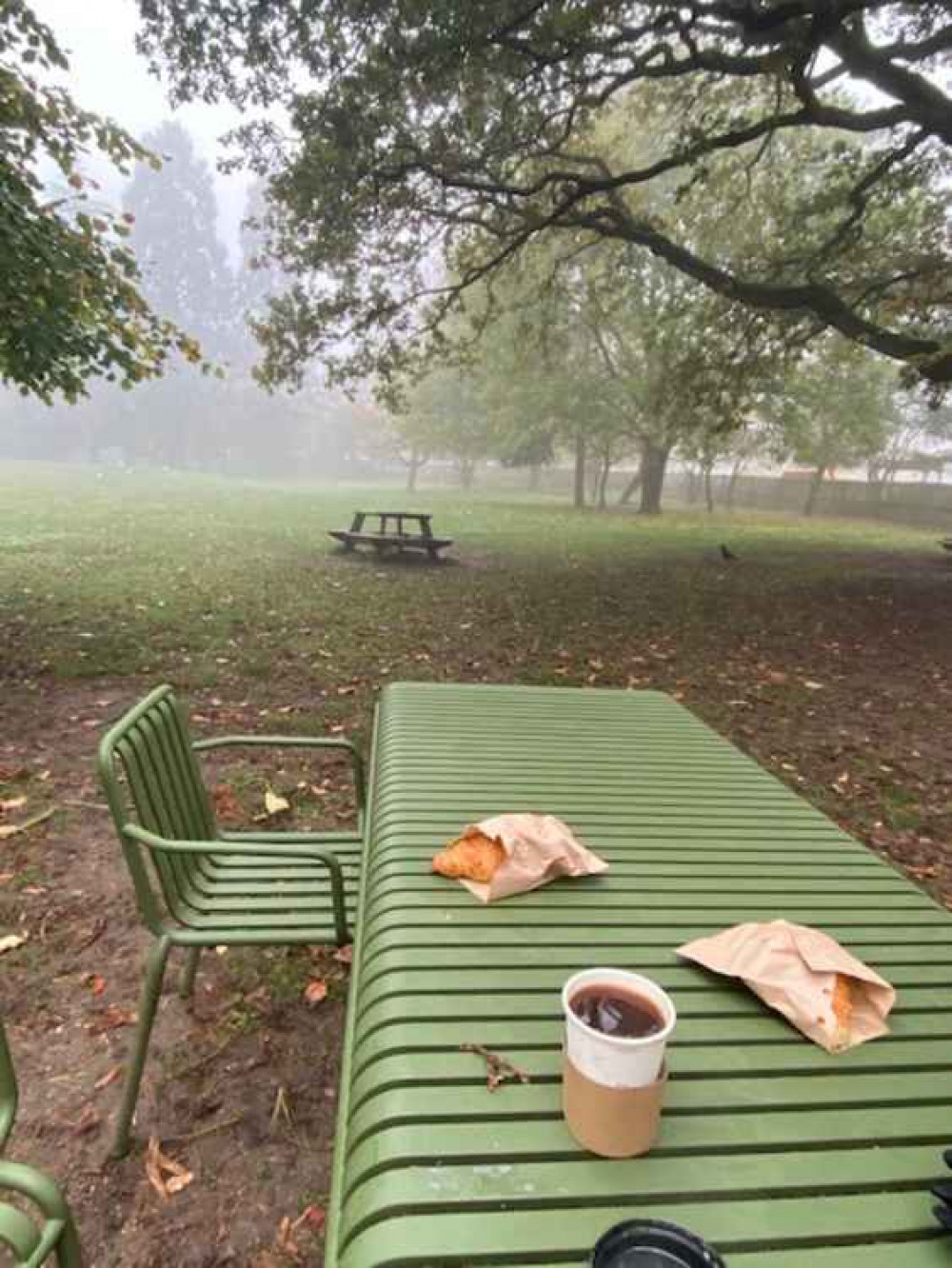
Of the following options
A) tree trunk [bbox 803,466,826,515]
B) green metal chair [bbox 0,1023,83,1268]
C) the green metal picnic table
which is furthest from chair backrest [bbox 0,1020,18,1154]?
tree trunk [bbox 803,466,826,515]

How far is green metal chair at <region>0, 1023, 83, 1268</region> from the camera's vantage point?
1045 millimetres

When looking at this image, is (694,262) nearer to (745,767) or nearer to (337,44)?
(337,44)

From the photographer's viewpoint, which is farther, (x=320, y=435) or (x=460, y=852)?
(x=320, y=435)

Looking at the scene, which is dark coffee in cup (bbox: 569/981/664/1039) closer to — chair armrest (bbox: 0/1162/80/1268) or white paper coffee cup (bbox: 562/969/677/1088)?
white paper coffee cup (bbox: 562/969/677/1088)

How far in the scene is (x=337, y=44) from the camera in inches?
304

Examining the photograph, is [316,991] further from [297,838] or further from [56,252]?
[56,252]

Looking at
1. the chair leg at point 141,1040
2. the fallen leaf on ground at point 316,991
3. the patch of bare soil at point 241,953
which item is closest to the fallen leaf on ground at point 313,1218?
the patch of bare soil at point 241,953

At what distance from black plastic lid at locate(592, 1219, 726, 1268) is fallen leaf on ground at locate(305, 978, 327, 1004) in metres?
1.89

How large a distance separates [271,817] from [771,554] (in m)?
13.3

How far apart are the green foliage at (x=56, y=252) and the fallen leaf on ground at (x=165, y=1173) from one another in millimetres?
5147

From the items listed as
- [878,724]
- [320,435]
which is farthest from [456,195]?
[320,435]

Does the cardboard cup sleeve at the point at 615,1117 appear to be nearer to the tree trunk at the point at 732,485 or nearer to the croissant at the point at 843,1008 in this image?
the croissant at the point at 843,1008

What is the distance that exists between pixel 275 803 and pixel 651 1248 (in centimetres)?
330

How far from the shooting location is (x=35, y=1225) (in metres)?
1.11
